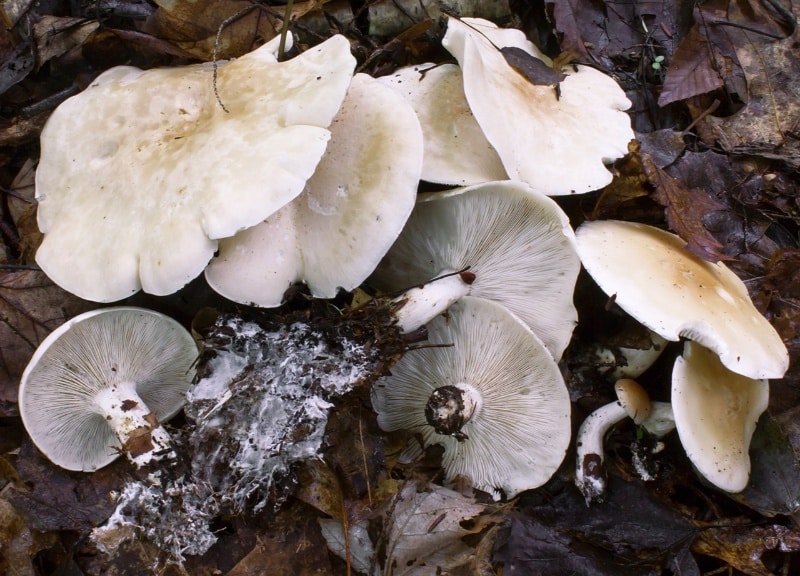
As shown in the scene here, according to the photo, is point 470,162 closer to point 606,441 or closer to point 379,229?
point 379,229

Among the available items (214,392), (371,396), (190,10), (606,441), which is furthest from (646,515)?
(190,10)

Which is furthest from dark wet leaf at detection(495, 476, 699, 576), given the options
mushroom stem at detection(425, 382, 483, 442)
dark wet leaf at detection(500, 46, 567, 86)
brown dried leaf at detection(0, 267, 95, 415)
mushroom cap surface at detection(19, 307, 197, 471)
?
brown dried leaf at detection(0, 267, 95, 415)

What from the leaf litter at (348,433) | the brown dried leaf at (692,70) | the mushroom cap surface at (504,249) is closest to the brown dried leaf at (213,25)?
the leaf litter at (348,433)

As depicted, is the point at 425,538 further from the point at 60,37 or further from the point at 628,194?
the point at 60,37

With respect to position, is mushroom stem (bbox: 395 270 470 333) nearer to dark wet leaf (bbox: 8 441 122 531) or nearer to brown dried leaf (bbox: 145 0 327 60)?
dark wet leaf (bbox: 8 441 122 531)

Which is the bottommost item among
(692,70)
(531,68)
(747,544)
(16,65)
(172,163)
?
(747,544)

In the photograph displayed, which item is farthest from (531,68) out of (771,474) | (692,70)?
(771,474)
